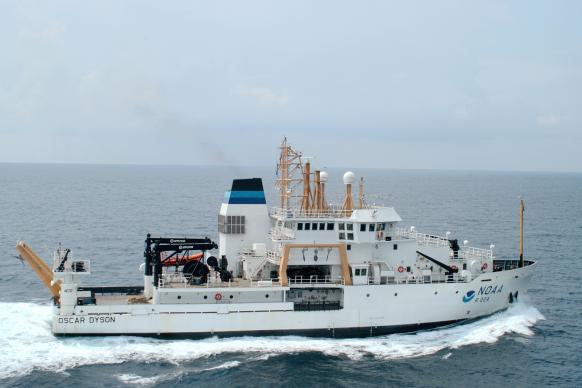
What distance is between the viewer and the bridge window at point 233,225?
3272cm

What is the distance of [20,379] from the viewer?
24578 millimetres

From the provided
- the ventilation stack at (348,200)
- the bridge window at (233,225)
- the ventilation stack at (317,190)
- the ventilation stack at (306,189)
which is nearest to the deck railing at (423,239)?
the ventilation stack at (348,200)

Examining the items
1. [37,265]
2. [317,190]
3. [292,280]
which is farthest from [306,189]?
[37,265]

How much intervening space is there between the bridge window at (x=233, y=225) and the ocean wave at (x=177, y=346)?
19.1ft

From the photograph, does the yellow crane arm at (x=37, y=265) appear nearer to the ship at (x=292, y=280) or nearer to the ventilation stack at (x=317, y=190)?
the ship at (x=292, y=280)

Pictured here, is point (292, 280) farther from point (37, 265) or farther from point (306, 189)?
point (37, 265)

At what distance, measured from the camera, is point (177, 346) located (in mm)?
28688

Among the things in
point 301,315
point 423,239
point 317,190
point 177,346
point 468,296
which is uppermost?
point 317,190

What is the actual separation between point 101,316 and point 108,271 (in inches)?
588

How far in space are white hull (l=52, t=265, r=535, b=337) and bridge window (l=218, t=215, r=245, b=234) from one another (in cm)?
409

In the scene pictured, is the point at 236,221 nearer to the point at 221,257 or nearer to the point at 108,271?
the point at 221,257

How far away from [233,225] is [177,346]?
7047mm

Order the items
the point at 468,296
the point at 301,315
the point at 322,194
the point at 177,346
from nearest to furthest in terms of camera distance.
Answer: the point at 177,346, the point at 301,315, the point at 468,296, the point at 322,194

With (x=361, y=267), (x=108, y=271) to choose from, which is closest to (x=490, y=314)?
(x=361, y=267)
